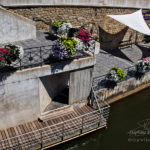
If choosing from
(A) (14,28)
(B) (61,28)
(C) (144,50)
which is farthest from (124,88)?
(A) (14,28)

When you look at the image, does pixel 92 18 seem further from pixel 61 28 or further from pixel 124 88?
pixel 124 88

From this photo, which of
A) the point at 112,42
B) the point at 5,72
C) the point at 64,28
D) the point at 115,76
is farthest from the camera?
the point at 112,42

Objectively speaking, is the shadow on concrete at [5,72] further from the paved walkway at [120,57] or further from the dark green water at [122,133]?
the paved walkway at [120,57]

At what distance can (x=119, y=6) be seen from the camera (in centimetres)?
2120

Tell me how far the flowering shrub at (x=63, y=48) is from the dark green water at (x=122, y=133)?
16.1 feet

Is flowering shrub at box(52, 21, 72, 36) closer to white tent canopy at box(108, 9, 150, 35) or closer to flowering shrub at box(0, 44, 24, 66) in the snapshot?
flowering shrub at box(0, 44, 24, 66)

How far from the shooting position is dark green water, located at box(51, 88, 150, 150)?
41.1 ft

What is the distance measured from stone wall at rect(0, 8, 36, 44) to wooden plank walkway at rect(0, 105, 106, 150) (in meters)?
5.38

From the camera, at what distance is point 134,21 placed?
20438mm

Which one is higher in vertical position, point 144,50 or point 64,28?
point 64,28

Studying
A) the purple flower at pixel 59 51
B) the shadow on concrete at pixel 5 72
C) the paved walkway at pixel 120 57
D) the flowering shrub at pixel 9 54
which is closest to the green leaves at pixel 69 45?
the purple flower at pixel 59 51

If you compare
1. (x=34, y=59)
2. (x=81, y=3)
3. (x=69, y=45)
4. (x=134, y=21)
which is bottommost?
(x=34, y=59)

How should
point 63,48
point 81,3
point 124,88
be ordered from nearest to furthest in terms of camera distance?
point 63,48
point 124,88
point 81,3

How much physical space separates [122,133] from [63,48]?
21.7 feet
